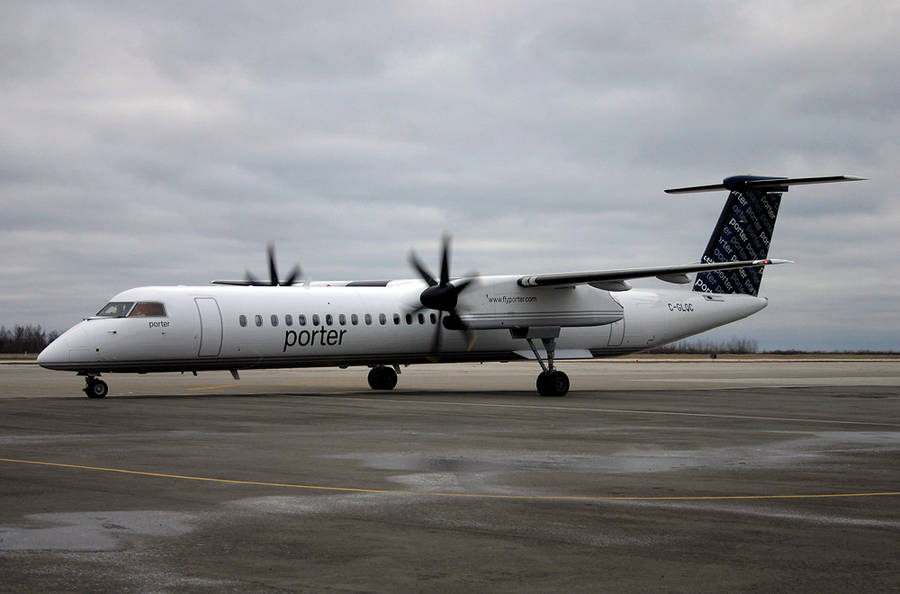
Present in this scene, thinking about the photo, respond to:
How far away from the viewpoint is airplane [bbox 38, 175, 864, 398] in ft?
93.9

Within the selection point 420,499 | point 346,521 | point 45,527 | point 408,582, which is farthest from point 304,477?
point 408,582

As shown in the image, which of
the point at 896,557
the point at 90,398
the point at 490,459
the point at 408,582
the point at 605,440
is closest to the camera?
the point at 408,582

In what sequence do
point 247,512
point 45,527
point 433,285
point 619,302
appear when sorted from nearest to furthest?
point 45,527
point 247,512
point 433,285
point 619,302

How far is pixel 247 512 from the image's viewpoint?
1003 centimetres

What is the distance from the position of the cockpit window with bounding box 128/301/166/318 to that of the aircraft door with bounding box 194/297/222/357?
3.44 feet

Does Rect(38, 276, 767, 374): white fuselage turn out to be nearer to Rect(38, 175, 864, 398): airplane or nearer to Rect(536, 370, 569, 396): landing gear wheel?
Rect(38, 175, 864, 398): airplane

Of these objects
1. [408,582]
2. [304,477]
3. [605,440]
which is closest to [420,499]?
[304,477]

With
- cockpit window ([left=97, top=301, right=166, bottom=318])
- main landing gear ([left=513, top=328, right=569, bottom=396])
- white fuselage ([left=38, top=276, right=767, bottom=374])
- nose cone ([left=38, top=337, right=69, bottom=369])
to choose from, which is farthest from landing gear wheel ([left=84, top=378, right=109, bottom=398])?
main landing gear ([left=513, top=328, right=569, bottom=396])

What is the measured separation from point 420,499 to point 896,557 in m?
4.76

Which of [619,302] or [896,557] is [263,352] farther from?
[896,557]

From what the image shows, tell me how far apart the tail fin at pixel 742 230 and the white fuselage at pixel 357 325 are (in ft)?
2.02

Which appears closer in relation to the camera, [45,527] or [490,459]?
[45,527]

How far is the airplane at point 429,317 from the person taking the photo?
28.6m

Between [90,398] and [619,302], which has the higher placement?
[619,302]
